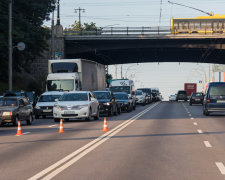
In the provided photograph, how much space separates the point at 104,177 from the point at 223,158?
12.4ft

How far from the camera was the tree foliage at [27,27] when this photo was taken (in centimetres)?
4882

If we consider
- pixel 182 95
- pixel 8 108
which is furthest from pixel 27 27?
pixel 182 95

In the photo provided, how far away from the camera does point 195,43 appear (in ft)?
216

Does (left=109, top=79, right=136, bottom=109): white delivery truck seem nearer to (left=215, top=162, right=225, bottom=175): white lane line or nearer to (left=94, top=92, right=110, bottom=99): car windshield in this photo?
(left=94, top=92, right=110, bottom=99): car windshield

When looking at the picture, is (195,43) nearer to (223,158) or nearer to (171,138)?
(171,138)

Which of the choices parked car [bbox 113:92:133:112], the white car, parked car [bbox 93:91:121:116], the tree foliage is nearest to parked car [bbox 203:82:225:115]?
parked car [bbox 93:91:121:116]

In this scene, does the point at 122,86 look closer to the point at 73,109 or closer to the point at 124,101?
the point at 124,101

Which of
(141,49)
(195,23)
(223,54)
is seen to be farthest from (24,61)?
(223,54)

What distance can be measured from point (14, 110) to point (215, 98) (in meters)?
12.8

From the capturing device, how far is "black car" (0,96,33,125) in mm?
25547

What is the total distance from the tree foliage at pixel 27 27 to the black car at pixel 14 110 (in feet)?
66.3

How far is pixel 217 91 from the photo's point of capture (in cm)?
3397

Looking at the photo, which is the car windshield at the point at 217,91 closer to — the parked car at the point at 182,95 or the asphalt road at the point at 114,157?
the asphalt road at the point at 114,157

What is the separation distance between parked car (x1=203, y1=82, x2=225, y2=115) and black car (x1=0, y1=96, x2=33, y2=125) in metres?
11.1
